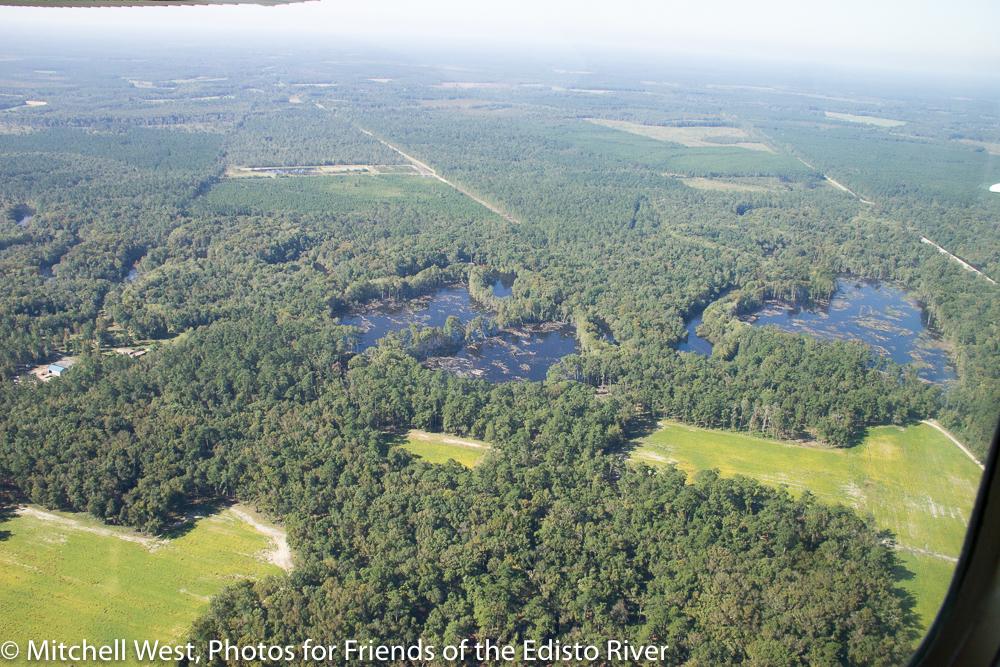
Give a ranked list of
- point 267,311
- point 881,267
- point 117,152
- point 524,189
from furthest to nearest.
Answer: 1. point 117,152
2. point 524,189
3. point 881,267
4. point 267,311

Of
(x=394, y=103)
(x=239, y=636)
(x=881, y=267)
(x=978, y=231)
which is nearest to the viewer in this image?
(x=239, y=636)

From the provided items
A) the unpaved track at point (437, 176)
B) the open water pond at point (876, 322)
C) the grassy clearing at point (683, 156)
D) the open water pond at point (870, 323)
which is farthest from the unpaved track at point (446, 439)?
the grassy clearing at point (683, 156)

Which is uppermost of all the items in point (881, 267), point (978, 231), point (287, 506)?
point (978, 231)

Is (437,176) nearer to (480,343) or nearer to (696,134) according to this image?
(480,343)

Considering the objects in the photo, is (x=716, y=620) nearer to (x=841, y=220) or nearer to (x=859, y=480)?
(x=859, y=480)

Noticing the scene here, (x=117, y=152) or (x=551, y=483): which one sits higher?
(x=117, y=152)

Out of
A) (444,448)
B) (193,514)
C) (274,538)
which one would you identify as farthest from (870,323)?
(193,514)

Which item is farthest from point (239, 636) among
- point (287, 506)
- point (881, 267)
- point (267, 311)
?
point (881, 267)
